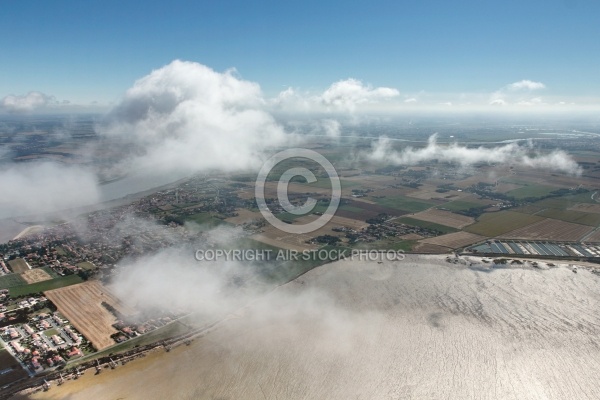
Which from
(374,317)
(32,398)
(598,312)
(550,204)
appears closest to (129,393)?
(32,398)

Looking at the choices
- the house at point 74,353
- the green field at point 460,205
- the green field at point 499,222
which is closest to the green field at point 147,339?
the house at point 74,353

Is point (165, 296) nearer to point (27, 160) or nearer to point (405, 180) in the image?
point (405, 180)

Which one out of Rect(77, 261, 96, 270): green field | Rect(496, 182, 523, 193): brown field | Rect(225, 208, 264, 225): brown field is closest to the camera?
Rect(77, 261, 96, 270): green field

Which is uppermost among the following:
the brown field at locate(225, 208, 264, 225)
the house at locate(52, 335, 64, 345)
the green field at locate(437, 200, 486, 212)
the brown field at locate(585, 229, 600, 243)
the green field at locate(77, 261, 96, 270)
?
the brown field at locate(585, 229, 600, 243)

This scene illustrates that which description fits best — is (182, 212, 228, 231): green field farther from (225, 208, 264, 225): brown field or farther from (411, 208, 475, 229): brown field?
(411, 208, 475, 229): brown field

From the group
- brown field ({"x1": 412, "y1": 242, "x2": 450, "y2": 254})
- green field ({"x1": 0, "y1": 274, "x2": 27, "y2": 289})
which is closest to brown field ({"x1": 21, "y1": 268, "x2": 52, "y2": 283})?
green field ({"x1": 0, "y1": 274, "x2": 27, "y2": 289})

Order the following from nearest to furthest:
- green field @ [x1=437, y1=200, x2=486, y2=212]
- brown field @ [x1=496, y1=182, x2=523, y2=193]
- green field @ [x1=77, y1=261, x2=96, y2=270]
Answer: green field @ [x1=77, y1=261, x2=96, y2=270], green field @ [x1=437, y1=200, x2=486, y2=212], brown field @ [x1=496, y1=182, x2=523, y2=193]

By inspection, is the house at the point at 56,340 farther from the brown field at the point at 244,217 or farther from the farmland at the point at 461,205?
the farmland at the point at 461,205
